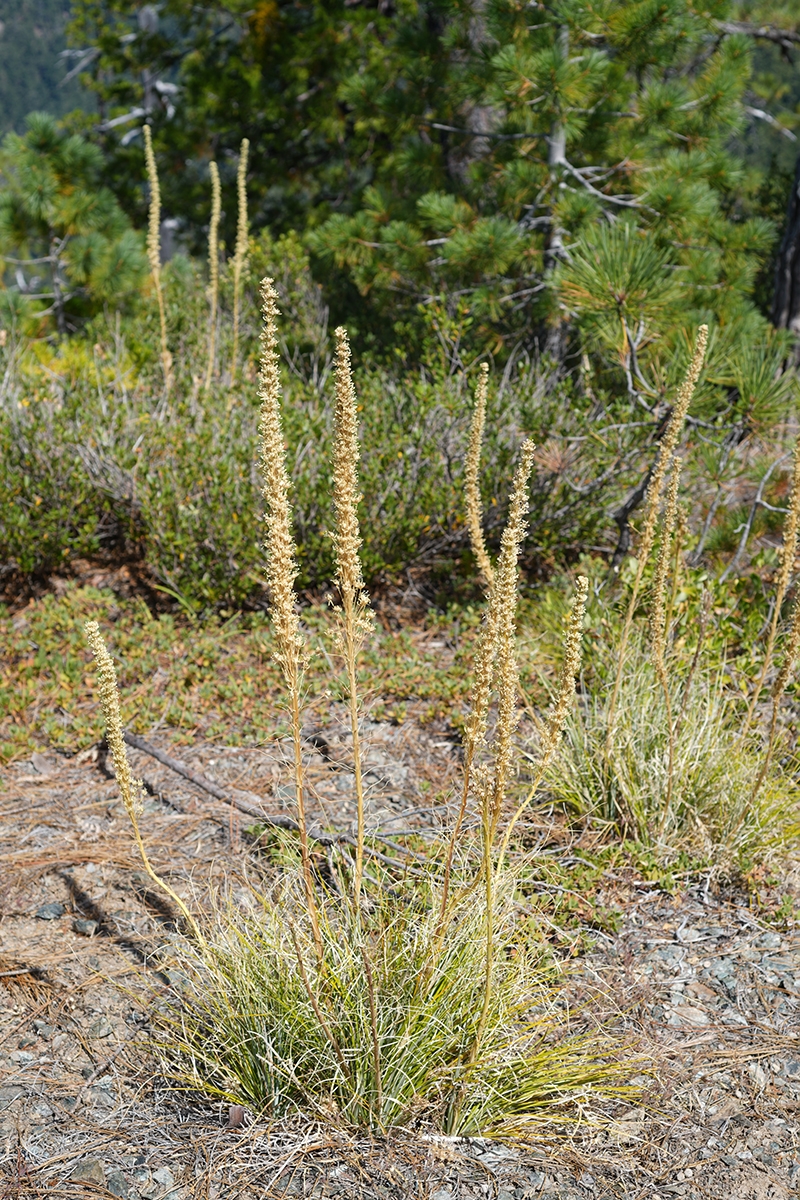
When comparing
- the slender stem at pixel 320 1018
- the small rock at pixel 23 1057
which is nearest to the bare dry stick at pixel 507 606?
the slender stem at pixel 320 1018

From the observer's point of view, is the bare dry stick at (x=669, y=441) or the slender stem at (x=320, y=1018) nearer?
the slender stem at (x=320, y=1018)

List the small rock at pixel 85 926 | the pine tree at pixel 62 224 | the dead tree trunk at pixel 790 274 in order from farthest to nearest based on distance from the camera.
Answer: the pine tree at pixel 62 224
the dead tree trunk at pixel 790 274
the small rock at pixel 85 926

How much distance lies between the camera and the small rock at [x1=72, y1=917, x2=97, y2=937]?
116 inches

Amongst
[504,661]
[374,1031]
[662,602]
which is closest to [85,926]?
[374,1031]

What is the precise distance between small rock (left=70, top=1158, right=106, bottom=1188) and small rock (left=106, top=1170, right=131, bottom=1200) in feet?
0.05

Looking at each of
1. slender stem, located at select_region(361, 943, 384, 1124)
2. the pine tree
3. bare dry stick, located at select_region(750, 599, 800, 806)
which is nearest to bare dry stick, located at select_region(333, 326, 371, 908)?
slender stem, located at select_region(361, 943, 384, 1124)

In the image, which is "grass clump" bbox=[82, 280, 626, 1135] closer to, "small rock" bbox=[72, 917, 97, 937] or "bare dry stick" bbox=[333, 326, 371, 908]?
"bare dry stick" bbox=[333, 326, 371, 908]

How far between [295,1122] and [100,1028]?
0.66 m

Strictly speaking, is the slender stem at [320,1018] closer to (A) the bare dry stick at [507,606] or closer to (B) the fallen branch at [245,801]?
(A) the bare dry stick at [507,606]

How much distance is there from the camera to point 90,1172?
213 cm

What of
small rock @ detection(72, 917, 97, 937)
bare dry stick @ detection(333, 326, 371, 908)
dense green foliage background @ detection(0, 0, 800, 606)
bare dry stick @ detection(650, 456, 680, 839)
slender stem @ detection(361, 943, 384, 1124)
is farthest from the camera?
dense green foliage background @ detection(0, 0, 800, 606)

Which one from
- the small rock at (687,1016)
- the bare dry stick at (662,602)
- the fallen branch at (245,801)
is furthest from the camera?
the fallen branch at (245,801)

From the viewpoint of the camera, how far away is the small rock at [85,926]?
2.96 m

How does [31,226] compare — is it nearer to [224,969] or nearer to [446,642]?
[446,642]
